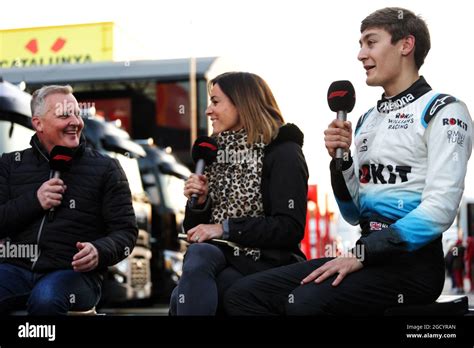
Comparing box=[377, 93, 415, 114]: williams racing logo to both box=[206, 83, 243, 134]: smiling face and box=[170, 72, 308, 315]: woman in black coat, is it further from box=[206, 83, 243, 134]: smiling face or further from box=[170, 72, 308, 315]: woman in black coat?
box=[206, 83, 243, 134]: smiling face

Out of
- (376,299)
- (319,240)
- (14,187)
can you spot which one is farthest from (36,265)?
(319,240)

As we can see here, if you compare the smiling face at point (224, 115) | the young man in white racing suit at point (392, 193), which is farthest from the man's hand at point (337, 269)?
the smiling face at point (224, 115)

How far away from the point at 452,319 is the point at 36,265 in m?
1.41

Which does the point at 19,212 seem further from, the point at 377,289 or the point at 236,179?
the point at 377,289

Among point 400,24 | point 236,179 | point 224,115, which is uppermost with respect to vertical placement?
point 400,24

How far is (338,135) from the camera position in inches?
83.4

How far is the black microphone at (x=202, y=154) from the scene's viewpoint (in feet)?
7.83

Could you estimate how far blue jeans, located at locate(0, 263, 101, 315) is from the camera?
8.53ft

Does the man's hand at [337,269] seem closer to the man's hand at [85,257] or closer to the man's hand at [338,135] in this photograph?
the man's hand at [338,135]

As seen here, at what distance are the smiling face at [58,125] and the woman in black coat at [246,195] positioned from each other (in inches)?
22.5

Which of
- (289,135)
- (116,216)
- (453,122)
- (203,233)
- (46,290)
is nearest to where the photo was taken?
(453,122)

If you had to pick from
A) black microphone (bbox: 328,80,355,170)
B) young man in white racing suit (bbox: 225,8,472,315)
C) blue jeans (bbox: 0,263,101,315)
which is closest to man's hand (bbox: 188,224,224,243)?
young man in white racing suit (bbox: 225,8,472,315)

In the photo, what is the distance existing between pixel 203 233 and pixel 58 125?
2.62 feet

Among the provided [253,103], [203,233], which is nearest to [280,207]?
[203,233]
